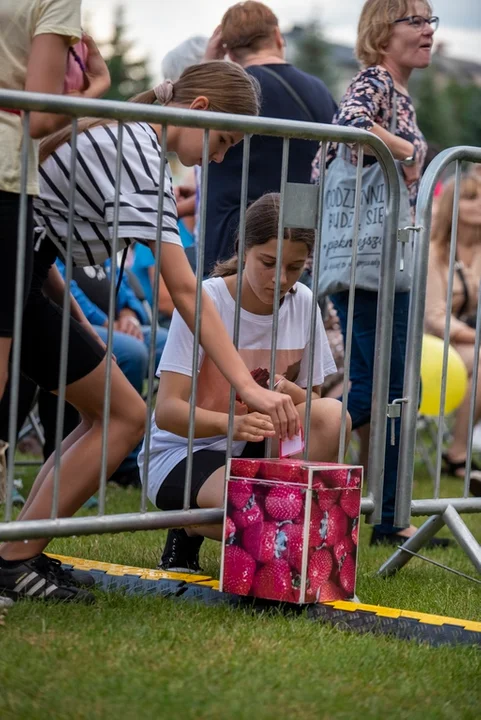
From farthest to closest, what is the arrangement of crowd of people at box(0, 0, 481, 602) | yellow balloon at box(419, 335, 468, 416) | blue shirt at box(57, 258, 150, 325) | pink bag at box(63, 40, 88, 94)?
Answer: yellow balloon at box(419, 335, 468, 416) < blue shirt at box(57, 258, 150, 325) < pink bag at box(63, 40, 88, 94) < crowd of people at box(0, 0, 481, 602)

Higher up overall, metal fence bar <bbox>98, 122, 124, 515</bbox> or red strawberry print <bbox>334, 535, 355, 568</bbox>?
metal fence bar <bbox>98, 122, 124, 515</bbox>

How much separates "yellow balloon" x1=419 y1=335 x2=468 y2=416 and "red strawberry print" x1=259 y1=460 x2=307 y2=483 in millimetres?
3742

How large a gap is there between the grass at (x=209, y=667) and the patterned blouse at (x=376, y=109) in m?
1.98

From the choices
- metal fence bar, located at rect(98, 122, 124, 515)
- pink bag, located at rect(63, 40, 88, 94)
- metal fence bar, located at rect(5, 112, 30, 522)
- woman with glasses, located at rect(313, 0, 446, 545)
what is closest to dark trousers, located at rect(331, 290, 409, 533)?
woman with glasses, located at rect(313, 0, 446, 545)

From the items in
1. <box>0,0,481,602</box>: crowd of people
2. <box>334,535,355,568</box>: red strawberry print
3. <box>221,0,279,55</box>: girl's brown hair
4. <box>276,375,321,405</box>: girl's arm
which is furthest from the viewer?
<box>221,0,279,55</box>: girl's brown hair

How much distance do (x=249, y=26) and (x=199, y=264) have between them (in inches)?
88.5

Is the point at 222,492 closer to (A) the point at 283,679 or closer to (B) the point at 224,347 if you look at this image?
(B) the point at 224,347

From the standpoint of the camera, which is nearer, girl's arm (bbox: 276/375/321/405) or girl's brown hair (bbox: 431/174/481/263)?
girl's arm (bbox: 276/375/321/405)

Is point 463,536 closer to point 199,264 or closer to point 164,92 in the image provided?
point 199,264

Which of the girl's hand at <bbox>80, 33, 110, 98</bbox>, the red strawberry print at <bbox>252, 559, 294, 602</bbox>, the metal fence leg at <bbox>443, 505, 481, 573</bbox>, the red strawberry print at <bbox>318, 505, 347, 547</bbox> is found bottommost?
the red strawberry print at <bbox>252, 559, 294, 602</bbox>

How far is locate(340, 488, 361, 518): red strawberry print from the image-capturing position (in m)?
3.10

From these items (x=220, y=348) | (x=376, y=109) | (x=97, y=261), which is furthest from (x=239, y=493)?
(x=376, y=109)

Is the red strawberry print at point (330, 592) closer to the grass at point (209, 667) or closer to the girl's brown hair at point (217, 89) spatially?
the grass at point (209, 667)

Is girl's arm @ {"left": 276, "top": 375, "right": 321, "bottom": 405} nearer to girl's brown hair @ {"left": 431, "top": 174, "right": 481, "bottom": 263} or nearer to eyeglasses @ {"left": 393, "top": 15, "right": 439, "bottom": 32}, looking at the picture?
eyeglasses @ {"left": 393, "top": 15, "right": 439, "bottom": 32}
